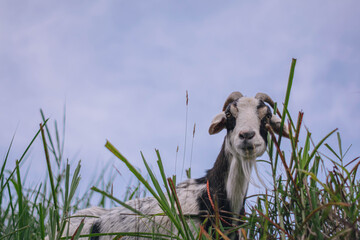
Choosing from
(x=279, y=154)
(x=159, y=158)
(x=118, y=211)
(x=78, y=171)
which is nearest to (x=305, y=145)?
(x=279, y=154)

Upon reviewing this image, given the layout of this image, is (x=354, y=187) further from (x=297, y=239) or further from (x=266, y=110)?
(x=266, y=110)

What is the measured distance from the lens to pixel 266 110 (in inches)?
158

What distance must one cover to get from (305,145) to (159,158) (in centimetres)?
88

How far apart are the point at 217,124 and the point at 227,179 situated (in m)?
0.61

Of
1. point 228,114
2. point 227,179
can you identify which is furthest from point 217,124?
point 227,179

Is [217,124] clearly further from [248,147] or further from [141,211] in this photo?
[141,211]

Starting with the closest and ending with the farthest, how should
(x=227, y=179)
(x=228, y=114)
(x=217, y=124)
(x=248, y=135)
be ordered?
(x=248, y=135), (x=227, y=179), (x=228, y=114), (x=217, y=124)

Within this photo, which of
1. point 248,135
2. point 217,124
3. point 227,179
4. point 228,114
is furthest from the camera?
point 217,124

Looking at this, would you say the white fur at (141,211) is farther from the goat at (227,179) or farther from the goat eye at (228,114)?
the goat eye at (228,114)

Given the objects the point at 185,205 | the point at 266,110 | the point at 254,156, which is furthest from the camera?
the point at 266,110

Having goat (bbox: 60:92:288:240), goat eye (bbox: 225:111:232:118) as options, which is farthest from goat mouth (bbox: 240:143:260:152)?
goat eye (bbox: 225:111:232:118)

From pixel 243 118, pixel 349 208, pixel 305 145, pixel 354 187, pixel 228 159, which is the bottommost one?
pixel 349 208

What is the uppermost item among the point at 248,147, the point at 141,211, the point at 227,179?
the point at 248,147

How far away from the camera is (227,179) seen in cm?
388
